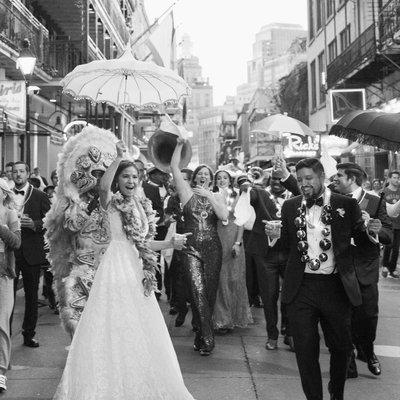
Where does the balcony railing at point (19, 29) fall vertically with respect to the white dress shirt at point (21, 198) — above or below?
above

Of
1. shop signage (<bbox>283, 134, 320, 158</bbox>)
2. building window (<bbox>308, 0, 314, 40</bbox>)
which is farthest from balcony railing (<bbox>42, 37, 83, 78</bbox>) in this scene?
building window (<bbox>308, 0, 314, 40</bbox>)

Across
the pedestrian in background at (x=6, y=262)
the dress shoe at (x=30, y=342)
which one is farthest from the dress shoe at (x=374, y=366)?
the dress shoe at (x=30, y=342)

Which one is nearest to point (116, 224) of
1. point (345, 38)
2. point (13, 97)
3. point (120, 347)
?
point (120, 347)

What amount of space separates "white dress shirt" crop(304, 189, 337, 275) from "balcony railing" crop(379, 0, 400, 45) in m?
15.1

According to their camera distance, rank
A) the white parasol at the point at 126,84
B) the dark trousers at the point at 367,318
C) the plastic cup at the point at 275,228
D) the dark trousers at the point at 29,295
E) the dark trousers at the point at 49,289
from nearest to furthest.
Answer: the plastic cup at the point at 275,228 → the dark trousers at the point at 367,318 → the dark trousers at the point at 29,295 → the white parasol at the point at 126,84 → the dark trousers at the point at 49,289

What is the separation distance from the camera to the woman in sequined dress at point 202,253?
20.3ft

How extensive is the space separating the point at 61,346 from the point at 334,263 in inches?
139

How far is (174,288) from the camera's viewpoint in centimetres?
791

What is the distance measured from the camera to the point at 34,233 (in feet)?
22.3

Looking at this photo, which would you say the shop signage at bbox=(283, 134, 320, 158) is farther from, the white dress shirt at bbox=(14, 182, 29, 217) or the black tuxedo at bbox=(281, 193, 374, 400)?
the black tuxedo at bbox=(281, 193, 374, 400)

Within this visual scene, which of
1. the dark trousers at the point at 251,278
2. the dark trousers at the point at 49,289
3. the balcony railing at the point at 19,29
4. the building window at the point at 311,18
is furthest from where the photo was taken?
the building window at the point at 311,18

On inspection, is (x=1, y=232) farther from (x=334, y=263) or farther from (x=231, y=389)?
(x=334, y=263)

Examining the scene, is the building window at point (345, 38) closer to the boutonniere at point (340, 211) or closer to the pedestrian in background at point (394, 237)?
the pedestrian in background at point (394, 237)

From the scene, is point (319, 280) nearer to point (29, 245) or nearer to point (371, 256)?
point (371, 256)
